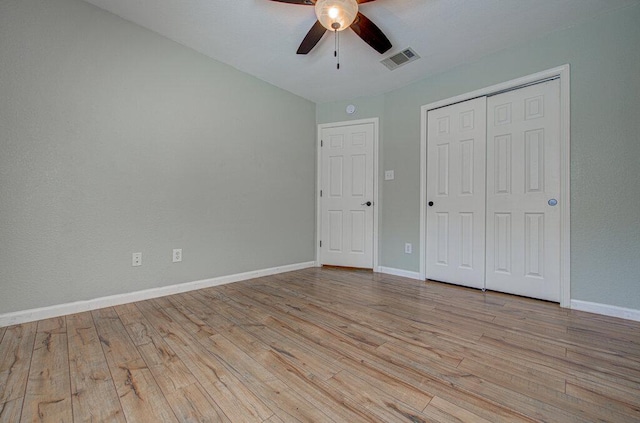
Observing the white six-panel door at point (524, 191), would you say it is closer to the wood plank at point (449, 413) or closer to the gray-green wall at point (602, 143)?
the gray-green wall at point (602, 143)

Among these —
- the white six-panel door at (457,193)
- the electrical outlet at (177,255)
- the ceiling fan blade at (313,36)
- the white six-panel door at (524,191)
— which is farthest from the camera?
the white six-panel door at (457,193)

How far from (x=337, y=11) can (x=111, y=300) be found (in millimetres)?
2842

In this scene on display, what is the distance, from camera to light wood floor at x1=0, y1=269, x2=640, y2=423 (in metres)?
1.07

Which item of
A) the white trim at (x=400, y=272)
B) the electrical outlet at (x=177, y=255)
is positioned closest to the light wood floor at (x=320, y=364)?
the electrical outlet at (x=177, y=255)

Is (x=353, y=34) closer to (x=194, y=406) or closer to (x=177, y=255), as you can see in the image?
(x=177, y=255)

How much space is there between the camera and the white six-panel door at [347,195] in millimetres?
3660

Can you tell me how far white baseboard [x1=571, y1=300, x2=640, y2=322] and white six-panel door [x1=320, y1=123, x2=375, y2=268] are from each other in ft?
6.71

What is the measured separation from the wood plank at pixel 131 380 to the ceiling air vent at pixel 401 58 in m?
3.23

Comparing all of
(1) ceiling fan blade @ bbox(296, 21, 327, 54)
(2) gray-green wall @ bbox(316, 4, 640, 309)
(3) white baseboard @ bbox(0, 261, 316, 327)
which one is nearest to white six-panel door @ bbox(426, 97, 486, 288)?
(2) gray-green wall @ bbox(316, 4, 640, 309)

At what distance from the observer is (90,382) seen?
1.22 m

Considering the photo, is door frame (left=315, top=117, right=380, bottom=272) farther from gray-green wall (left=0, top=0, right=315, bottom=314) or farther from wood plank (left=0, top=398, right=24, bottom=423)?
wood plank (left=0, top=398, right=24, bottom=423)

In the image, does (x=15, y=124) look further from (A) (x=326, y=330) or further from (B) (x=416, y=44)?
(B) (x=416, y=44)

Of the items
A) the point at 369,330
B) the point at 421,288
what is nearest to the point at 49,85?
the point at 369,330

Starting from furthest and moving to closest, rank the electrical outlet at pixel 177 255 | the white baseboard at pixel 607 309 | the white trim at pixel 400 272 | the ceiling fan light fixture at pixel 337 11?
the white trim at pixel 400 272 → the electrical outlet at pixel 177 255 → the white baseboard at pixel 607 309 → the ceiling fan light fixture at pixel 337 11
